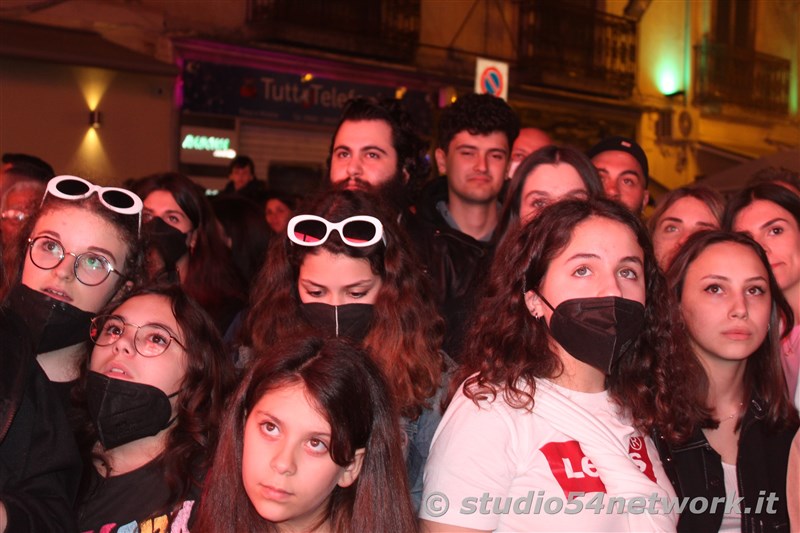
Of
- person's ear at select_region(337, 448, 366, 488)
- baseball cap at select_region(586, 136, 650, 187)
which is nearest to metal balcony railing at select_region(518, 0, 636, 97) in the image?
baseball cap at select_region(586, 136, 650, 187)

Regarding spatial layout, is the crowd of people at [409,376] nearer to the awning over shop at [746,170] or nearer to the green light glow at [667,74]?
the awning over shop at [746,170]

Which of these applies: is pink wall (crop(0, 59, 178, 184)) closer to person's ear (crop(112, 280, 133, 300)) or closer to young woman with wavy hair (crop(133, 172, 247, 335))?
young woman with wavy hair (crop(133, 172, 247, 335))

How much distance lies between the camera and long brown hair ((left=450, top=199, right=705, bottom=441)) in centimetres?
289

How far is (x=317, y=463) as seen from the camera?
2537 millimetres

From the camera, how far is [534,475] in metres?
2.63

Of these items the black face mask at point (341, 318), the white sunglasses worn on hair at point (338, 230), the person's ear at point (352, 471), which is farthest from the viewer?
the white sunglasses worn on hair at point (338, 230)

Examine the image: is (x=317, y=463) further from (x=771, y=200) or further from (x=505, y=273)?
(x=771, y=200)

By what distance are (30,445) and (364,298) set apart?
1401 mm

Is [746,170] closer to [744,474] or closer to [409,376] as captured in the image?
[744,474]

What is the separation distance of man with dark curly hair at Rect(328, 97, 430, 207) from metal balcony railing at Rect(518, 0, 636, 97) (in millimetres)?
11950

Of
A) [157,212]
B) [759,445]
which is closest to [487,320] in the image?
[759,445]

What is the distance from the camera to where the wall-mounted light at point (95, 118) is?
11.4 meters

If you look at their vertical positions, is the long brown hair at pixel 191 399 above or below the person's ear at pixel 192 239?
below

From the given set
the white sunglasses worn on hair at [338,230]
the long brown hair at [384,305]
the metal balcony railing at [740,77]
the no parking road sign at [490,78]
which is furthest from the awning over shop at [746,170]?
the metal balcony railing at [740,77]
